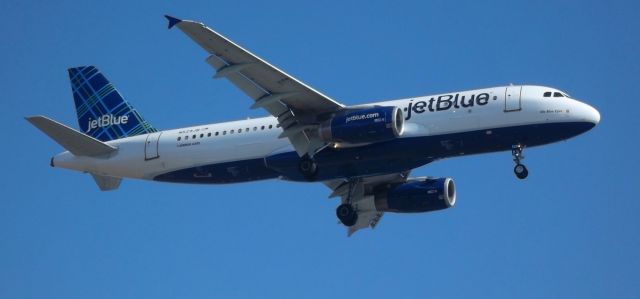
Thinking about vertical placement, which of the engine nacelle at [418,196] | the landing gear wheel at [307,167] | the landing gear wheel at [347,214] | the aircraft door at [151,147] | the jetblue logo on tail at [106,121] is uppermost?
the jetblue logo on tail at [106,121]

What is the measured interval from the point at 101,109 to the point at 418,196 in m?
15.7

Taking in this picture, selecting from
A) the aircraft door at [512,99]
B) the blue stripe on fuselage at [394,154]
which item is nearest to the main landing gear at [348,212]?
the blue stripe on fuselage at [394,154]

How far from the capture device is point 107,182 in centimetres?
5009

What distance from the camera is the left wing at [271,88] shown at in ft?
133

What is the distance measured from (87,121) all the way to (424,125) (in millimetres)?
17859

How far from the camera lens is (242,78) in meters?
42.8

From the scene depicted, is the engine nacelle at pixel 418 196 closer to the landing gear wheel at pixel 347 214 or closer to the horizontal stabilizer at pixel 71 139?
the landing gear wheel at pixel 347 214

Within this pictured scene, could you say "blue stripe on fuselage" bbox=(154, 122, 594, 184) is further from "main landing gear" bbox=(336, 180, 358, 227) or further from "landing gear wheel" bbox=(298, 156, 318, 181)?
"main landing gear" bbox=(336, 180, 358, 227)

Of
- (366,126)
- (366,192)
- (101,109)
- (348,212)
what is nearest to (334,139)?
(366,126)

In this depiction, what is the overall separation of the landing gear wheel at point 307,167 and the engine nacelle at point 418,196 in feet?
20.9

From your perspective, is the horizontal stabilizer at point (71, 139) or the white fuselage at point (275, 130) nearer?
the white fuselage at point (275, 130)

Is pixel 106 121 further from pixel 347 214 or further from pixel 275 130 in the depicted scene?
pixel 347 214

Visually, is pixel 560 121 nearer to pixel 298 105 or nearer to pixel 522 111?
pixel 522 111

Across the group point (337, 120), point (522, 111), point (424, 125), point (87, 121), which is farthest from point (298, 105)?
point (87, 121)
